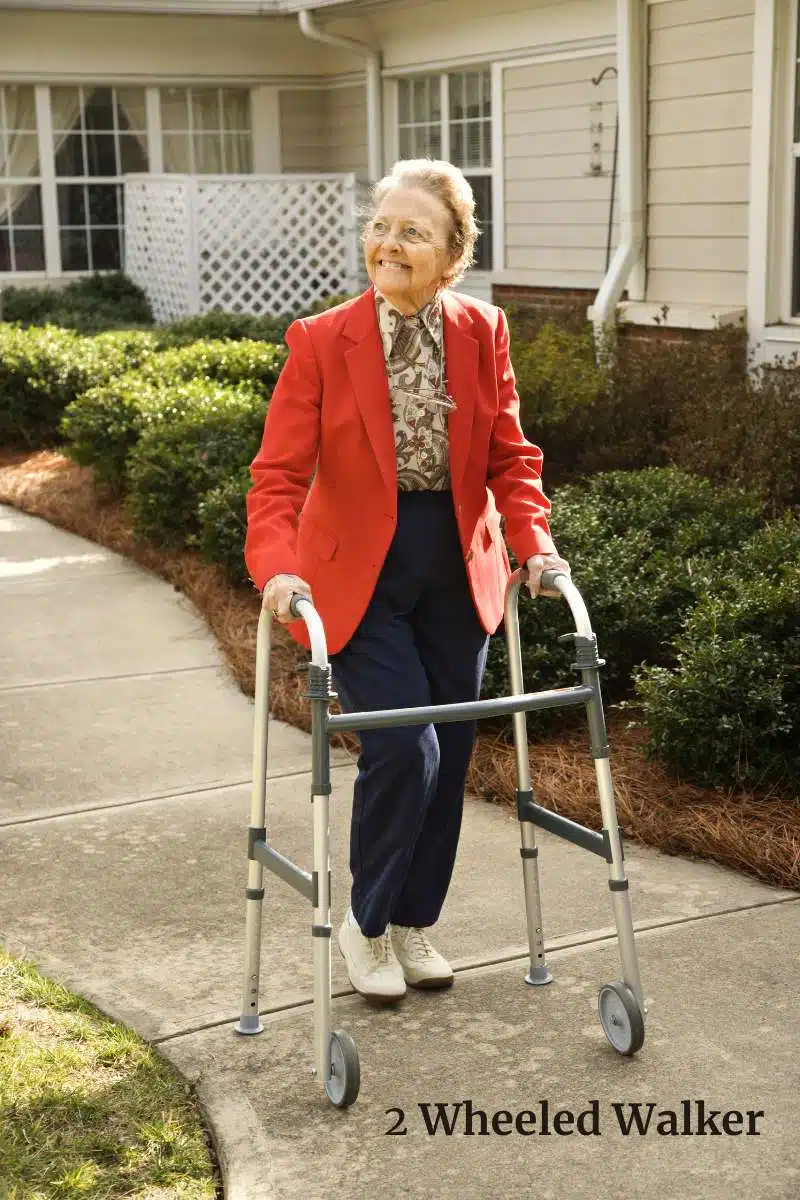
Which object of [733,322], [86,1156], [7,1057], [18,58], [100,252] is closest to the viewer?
[86,1156]

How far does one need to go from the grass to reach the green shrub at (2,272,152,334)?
1171cm

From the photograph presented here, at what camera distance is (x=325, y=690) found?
10.4 ft

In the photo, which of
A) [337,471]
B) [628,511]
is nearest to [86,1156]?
[337,471]

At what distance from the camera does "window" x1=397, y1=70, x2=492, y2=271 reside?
1355 cm

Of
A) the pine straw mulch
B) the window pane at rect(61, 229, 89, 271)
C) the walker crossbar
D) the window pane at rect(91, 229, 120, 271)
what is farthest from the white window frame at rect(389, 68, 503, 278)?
the walker crossbar

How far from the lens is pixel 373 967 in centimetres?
382

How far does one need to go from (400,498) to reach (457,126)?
11145 millimetres

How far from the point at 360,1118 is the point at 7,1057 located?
83 cm

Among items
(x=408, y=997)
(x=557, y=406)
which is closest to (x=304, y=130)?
(x=557, y=406)

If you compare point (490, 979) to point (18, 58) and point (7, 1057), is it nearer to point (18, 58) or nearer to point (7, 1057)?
point (7, 1057)

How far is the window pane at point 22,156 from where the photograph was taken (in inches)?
638

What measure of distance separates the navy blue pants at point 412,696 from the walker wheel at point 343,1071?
1.56ft

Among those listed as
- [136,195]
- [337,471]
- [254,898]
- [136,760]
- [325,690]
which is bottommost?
[136,760]

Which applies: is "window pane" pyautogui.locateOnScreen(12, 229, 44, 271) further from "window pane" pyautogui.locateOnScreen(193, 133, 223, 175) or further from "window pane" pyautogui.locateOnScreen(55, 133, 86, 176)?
"window pane" pyautogui.locateOnScreen(193, 133, 223, 175)
